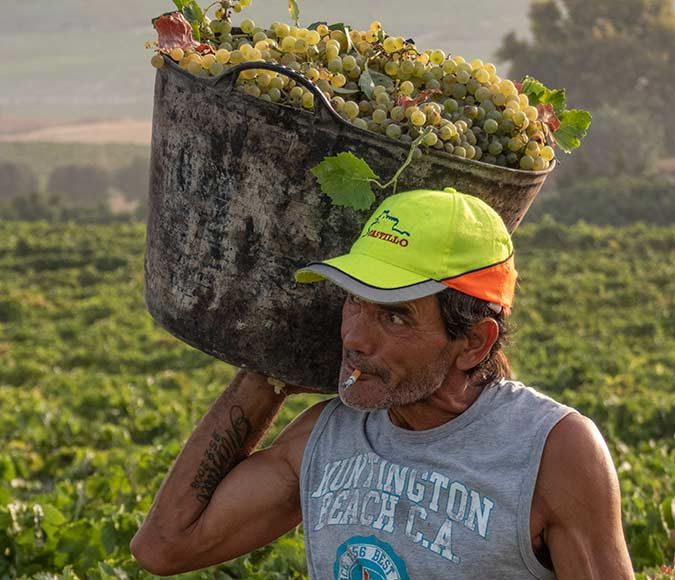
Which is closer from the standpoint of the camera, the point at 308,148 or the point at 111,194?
the point at 308,148

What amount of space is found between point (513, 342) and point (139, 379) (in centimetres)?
1445

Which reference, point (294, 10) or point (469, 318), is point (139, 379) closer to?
point (294, 10)

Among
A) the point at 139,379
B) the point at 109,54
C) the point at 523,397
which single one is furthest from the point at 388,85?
the point at 109,54

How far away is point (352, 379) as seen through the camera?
109 inches

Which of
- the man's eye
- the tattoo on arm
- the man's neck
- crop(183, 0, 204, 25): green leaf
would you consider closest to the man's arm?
the tattoo on arm

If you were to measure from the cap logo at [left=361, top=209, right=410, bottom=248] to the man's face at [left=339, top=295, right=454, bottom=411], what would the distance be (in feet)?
0.49

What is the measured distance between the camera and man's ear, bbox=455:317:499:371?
9.23 ft

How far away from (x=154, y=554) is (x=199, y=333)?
2.15 ft

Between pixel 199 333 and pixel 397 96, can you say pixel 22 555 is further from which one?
pixel 397 96

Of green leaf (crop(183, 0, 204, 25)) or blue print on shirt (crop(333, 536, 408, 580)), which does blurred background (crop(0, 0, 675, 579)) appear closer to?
blue print on shirt (crop(333, 536, 408, 580))

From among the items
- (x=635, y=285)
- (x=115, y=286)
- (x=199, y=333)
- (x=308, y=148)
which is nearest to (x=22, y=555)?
(x=199, y=333)

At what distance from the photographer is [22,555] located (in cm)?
513

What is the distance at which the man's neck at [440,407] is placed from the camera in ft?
9.34

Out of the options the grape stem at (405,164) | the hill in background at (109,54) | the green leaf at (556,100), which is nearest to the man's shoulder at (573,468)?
the grape stem at (405,164)
